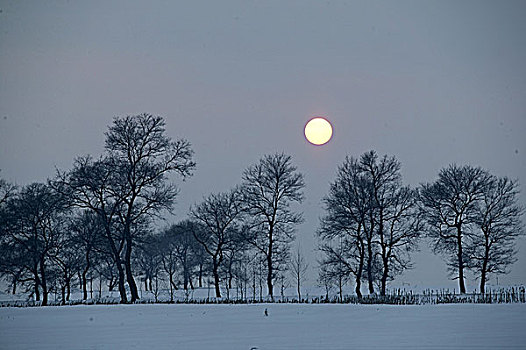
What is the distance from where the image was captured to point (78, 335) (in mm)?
20344

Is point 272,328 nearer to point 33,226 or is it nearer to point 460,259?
point 460,259

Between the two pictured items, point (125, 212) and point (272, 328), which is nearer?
point (272, 328)

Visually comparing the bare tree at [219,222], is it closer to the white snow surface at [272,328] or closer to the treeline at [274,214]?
the treeline at [274,214]

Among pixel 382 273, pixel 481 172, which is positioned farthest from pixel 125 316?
pixel 481 172

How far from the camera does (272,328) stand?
835 inches

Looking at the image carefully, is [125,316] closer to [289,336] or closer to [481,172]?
[289,336]

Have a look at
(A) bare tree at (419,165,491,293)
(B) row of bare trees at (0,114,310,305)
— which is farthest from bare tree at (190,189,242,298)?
(A) bare tree at (419,165,491,293)

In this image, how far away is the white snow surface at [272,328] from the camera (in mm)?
17019

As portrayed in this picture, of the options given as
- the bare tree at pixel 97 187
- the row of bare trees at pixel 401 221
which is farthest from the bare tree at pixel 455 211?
the bare tree at pixel 97 187

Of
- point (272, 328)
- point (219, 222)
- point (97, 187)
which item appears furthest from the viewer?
point (219, 222)

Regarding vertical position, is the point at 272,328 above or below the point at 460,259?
below

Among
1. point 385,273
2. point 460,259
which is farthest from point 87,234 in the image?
point 460,259

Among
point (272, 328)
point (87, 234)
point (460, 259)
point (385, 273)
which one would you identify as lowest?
point (272, 328)

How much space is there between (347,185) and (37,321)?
24590 mm
